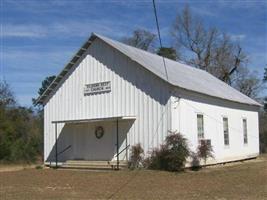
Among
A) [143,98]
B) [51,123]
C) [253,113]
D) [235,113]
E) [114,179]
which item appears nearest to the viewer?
[114,179]

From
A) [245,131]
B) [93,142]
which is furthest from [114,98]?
[245,131]

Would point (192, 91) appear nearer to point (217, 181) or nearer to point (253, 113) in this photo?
point (217, 181)

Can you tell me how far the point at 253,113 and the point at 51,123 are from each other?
49.4 feet

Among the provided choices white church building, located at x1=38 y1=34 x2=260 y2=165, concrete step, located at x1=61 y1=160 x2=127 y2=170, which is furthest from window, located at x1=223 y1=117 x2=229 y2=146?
concrete step, located at x1=61 y1=160 x2=127 y2=170

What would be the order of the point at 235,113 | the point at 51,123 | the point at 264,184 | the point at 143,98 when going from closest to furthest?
the point at 264,184, the point at 143,98, the point at 51,123, the point at 235,113

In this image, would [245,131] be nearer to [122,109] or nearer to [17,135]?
[122,109]

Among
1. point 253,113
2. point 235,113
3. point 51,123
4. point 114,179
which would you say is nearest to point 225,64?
point 253,113

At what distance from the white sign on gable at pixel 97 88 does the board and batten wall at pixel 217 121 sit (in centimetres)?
433

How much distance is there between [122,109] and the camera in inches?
973

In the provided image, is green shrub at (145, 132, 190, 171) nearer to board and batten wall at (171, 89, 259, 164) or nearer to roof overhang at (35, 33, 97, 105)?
board and batten wall at (171, 89, 259, 164)

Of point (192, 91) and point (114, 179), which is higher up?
point (192, 91)

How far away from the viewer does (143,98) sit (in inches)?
933

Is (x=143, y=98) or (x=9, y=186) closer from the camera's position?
(x=9, y=186)

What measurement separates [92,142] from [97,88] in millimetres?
3008
